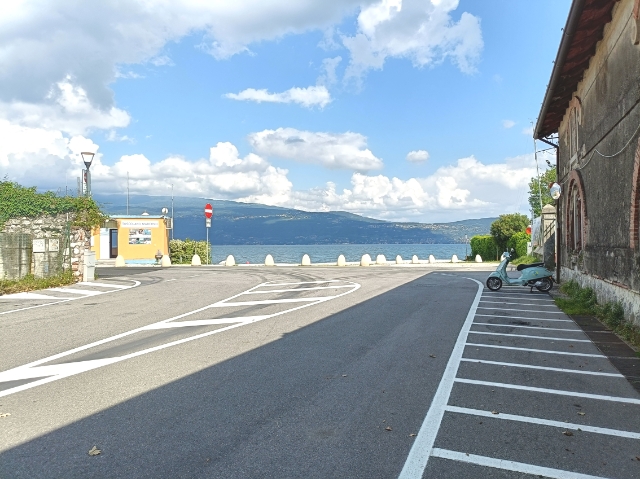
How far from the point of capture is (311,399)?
5.21 m

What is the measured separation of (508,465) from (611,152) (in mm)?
9925

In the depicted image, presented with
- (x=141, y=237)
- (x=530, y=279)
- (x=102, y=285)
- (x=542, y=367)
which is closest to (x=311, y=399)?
(x=542, y=367)

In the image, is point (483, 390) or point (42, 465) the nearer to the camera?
point (42, 465)

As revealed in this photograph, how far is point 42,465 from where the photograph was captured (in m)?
3.70

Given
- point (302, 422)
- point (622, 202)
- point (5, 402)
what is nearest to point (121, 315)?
A: point (5, 402)

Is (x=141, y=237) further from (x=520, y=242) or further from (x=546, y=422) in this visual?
(x=546, y=422)

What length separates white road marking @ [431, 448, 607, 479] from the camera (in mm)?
3590

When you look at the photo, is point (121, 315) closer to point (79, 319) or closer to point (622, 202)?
point (79, 319)

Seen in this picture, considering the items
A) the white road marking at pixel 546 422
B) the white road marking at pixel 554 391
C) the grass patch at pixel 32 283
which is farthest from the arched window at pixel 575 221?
the grass patch at pixel 32 283

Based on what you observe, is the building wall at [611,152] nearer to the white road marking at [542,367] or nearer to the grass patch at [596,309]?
the grass patch at [596,309]

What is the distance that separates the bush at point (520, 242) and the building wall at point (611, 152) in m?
25.3

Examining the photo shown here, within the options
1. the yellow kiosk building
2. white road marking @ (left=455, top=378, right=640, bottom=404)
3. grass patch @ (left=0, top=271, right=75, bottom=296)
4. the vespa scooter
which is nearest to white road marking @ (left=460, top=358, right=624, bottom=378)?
A: white road marking @ (left=455, top=378, right=640, bottom=404)

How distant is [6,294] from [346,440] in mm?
15466

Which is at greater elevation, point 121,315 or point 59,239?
point 59,239
